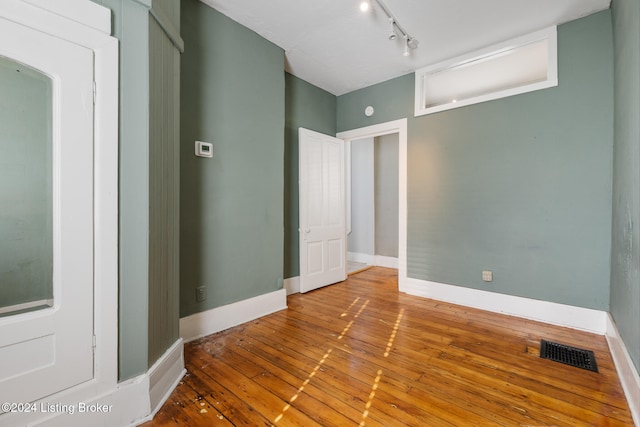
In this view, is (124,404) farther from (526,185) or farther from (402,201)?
(526,185)

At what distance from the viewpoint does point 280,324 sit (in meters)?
2.76

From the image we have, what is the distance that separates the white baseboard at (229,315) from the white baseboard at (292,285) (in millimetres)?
461

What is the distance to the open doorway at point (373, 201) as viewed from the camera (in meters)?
5.47

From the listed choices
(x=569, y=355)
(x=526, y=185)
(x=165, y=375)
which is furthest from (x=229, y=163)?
(x=569, y=355)

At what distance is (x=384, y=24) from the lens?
271cm

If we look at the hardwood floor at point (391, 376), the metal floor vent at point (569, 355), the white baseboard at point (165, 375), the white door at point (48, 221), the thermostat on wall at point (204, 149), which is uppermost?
the thermostat on wall at point (204, 149)

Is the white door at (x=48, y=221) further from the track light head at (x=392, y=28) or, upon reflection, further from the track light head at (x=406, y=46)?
the track light head at (x=406, y=46)

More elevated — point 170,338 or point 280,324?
point 170,338

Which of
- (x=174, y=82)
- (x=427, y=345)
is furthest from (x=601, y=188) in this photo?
(x=174, y=82)

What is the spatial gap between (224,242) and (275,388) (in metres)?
1.40

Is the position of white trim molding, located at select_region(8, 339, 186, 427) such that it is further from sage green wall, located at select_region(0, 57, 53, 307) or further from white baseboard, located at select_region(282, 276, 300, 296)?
white baseboard, located at select_region(282, 276, 300, 296)

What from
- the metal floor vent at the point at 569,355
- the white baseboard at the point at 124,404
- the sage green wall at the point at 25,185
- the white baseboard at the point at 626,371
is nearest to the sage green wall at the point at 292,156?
the white baseboard at the point at 124,404

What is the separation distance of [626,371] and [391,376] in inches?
57.5

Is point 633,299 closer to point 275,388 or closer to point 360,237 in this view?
point 275,388
